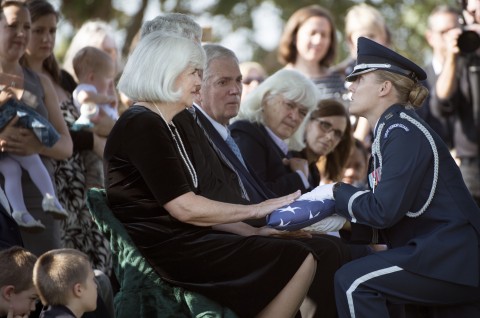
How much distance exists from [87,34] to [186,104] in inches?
119

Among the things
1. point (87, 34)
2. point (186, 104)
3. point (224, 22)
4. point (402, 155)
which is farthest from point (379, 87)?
point (224, 22)

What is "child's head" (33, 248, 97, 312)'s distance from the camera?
441 centimetres

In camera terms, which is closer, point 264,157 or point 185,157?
point 185,157

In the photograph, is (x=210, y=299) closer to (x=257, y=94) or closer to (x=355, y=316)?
(x=355, y=316)

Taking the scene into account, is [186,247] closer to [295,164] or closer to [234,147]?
[234,147]

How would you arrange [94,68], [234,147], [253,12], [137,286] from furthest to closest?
[253,12]
[94,68]
[234,147]
[137,286]

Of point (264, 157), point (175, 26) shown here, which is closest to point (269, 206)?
point (175, 26)

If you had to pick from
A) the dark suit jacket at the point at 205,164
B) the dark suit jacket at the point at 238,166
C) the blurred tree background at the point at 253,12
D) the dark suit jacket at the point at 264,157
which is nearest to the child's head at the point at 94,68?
the dark suit jacket at the point at 264,157

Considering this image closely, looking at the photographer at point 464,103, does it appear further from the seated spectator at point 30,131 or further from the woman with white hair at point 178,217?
the woman with white hair at point 178,217

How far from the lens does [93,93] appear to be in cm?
673

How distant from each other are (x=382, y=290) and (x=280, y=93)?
213 cm

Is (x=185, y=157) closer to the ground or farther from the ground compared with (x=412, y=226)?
farther from the ground

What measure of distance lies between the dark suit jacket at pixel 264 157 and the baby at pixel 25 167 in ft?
3.42

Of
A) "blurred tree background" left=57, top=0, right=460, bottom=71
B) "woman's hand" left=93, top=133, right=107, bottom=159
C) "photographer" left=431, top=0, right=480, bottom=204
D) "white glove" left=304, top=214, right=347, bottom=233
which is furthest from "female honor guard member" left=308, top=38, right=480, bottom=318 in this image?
"blurred tree background" left=57, top=0, right=460, bottom=71
